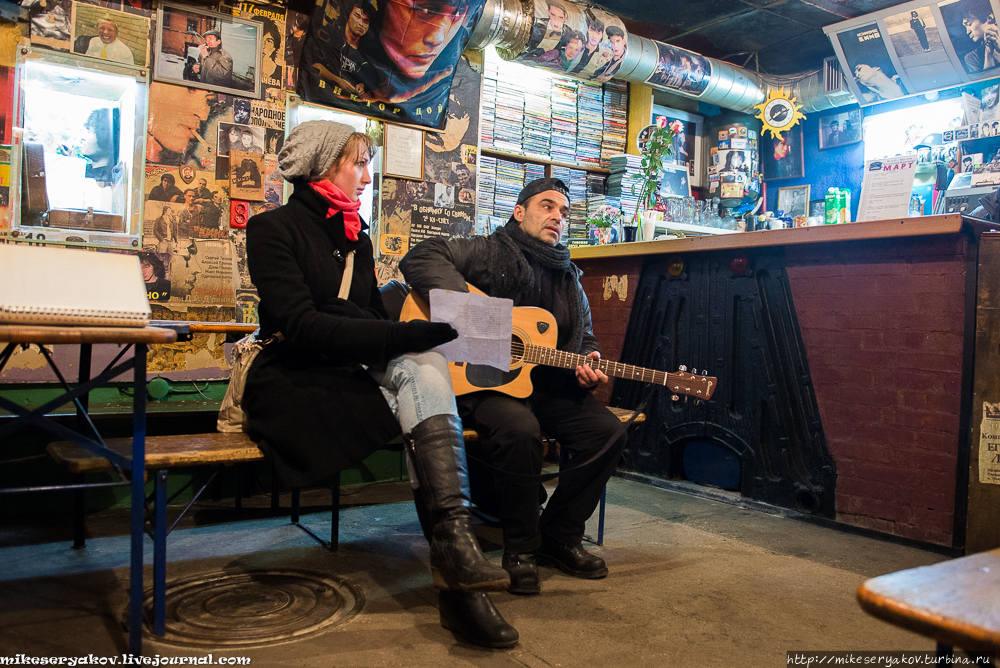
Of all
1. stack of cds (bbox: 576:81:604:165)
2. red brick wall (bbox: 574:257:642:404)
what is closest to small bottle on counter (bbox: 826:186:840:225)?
red brick wall (bbox: 574:257:642:404)

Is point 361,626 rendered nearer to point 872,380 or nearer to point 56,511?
point 56,511

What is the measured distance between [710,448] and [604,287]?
3.85ft

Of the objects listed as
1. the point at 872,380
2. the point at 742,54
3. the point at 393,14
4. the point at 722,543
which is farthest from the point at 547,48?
the point at 722,543

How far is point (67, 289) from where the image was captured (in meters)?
1.58

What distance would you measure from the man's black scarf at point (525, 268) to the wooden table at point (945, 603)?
6.27 ft

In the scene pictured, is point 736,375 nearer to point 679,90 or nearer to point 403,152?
point 403,152

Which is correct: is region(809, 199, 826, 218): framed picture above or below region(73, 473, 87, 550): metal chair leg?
above

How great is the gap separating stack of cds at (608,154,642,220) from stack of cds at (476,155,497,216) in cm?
120

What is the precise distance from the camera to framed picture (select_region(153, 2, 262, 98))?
12.0 feet

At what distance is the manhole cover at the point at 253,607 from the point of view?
1.86 m

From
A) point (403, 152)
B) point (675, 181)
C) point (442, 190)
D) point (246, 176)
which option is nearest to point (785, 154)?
point (675, 181)

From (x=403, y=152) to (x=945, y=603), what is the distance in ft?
13.5

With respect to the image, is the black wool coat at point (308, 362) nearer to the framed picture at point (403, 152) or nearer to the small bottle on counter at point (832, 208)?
the framed picture at point (403, 152)

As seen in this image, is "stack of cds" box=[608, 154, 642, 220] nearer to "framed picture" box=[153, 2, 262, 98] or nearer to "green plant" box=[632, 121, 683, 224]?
"green plant" box=[632, 121, 683, 224]
